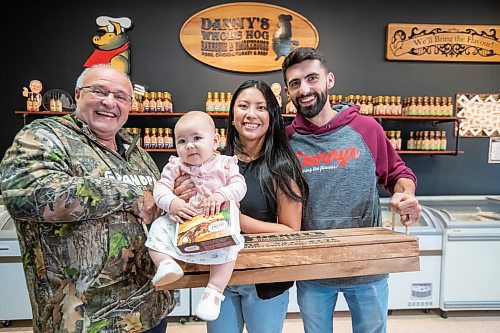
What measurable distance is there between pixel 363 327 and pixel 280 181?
2.55ft

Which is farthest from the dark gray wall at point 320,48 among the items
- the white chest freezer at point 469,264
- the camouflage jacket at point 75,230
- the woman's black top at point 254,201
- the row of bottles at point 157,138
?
the camouflage jacket at point 75,230

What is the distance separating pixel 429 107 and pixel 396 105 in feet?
1.13

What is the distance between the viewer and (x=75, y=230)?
1.11 metres

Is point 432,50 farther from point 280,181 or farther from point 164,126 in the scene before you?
point 280,181

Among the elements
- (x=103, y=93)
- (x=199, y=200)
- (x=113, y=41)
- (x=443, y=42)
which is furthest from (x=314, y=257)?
(x=443, y=42)

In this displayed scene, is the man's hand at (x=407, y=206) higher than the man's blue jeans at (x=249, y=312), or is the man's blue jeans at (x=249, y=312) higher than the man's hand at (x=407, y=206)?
the man's hand at (x=407, y=206)

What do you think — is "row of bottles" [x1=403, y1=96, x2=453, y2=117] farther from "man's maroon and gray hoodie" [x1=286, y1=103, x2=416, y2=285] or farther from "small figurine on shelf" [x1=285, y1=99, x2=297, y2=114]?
"man's maroon and gray hoodie" [x1=286, y1=103, x2=416, y2=285]

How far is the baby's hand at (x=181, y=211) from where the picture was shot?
1.13 meters

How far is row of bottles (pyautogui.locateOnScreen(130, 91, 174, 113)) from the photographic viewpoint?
11.3 feet

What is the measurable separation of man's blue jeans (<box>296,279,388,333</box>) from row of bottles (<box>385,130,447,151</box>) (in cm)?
243

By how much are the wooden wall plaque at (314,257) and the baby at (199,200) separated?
5 cm

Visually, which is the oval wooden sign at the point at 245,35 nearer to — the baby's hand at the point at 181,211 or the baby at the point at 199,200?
the baby at the point at 199,200

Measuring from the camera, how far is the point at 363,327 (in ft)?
5.02

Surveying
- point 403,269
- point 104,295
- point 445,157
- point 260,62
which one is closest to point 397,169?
point 403,269
